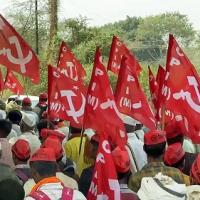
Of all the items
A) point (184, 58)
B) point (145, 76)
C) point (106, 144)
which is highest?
point (184, 58)

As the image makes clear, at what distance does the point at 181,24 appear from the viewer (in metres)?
52.2

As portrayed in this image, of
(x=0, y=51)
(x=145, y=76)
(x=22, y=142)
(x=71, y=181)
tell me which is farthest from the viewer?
(x=145, y=76)

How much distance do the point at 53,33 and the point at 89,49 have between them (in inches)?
58.0

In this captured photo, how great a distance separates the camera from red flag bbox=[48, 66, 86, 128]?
6.53 meters

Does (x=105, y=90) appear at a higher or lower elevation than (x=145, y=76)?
higher

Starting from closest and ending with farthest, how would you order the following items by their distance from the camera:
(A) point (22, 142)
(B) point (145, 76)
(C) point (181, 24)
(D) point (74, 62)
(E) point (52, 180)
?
1. (E) point (52, 180)
2. (A) point (22, 142)
3. (D) point (74, 62)
4. (B) point (145, 76)
5. (C) point (181, 24)

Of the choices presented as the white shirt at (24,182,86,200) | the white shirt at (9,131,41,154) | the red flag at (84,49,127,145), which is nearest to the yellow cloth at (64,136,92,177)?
the white shirt at (9,131,41,154)

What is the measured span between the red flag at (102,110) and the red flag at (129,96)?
983 mm

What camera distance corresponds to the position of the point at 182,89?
19.5 feet

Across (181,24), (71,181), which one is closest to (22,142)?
(71,181)

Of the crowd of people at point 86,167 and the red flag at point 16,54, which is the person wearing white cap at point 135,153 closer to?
the crowd of people at point 86,167

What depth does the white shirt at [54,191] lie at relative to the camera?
10.9ft

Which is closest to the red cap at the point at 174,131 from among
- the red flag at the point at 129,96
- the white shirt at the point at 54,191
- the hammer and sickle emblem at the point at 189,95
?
the hammer and sickle emblem at the point at 189,95

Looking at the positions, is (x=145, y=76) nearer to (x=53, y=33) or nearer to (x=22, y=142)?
(x=53, y=33)
